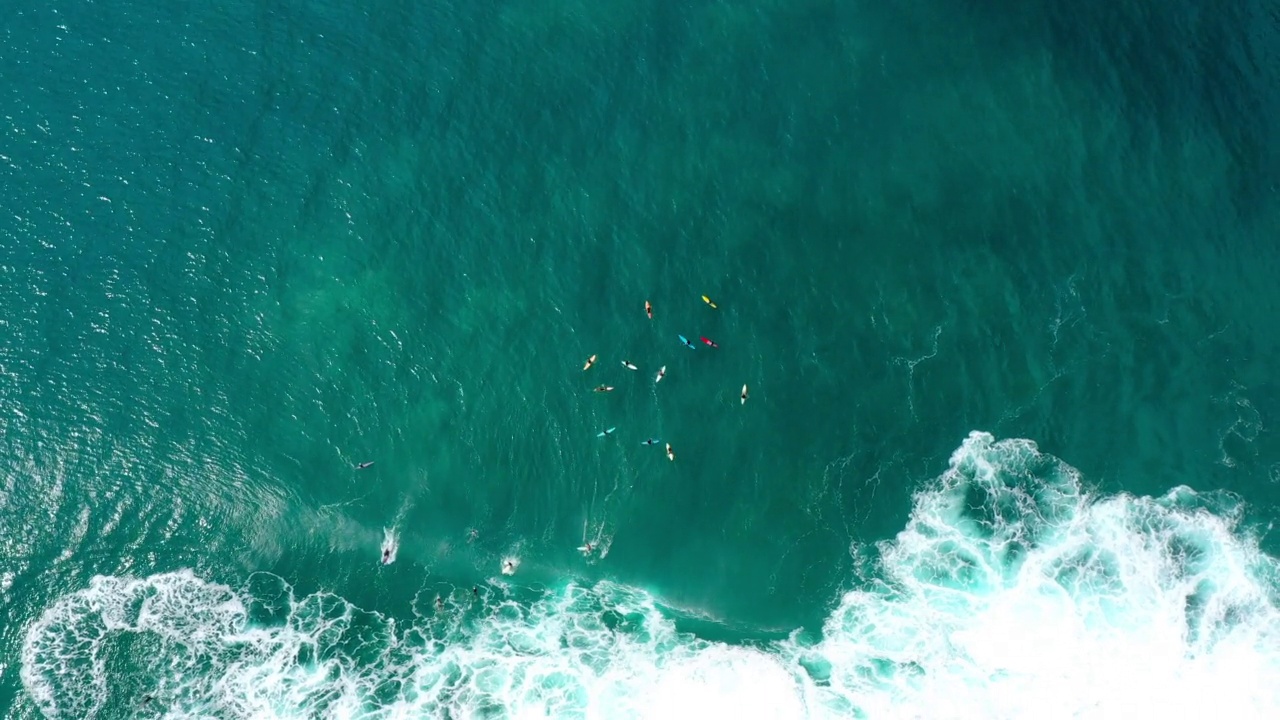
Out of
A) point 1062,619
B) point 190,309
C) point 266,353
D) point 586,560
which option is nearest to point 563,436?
point 586,560

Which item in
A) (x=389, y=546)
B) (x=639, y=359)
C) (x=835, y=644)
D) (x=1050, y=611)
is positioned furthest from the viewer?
(x=639, y=359)

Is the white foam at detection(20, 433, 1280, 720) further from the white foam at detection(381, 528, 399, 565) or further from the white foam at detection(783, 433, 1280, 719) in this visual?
the white foam at detection(381, 528, 399, 565)

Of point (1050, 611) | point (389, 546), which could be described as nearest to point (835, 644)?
point (1050, 611)

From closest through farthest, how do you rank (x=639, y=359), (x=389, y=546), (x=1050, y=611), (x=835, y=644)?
1. (x=835, y=644)
2. (x=1050, y=611)
3. (x=389, y=546)
4. (x=639, y=359)

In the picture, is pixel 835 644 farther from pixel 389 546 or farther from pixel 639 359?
pixel 389 546

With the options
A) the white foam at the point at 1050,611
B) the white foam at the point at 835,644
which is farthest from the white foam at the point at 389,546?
the white foam at the point at 1050,611

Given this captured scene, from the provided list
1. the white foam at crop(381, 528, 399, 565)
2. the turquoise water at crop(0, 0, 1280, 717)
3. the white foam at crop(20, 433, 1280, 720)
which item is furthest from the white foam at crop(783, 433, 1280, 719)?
the white foam at crop(381, 528, 399, 565)

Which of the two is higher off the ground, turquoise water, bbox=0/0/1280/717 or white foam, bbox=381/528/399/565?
turquoise water, bbox=0/0/1280/717
